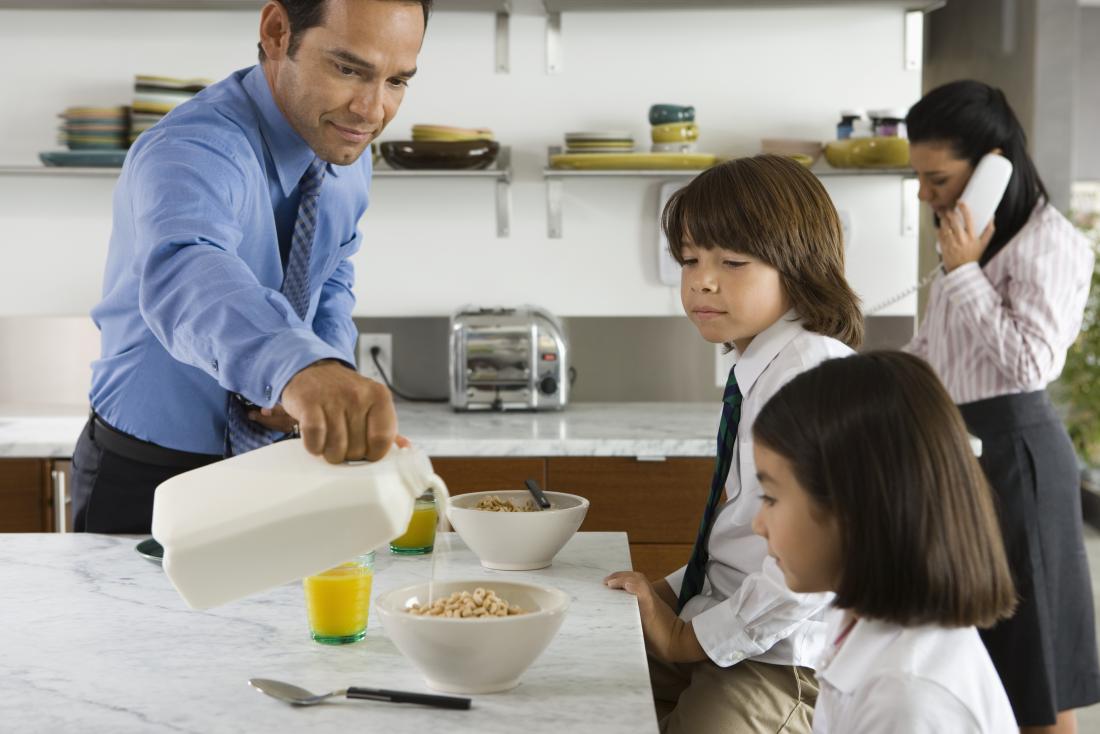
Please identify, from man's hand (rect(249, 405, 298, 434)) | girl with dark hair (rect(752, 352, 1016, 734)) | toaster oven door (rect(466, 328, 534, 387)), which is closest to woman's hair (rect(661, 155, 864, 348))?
girl with dark hair (rect(752, 352, 1016, 734))

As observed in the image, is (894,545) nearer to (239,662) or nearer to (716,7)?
(239,662)

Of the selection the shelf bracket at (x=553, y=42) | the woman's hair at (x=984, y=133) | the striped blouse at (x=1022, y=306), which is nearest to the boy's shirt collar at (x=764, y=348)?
the striped blouse at (x=1022, y=306)

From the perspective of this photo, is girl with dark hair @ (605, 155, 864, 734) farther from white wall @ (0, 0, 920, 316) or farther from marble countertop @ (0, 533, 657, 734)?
white wall @ (0, 0, 920, 316)

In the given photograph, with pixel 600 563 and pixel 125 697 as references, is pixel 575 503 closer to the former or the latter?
pixel 600 563

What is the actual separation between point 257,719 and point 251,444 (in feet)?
2.61

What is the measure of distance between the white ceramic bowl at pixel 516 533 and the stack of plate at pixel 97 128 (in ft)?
7.08

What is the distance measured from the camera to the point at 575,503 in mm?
1574

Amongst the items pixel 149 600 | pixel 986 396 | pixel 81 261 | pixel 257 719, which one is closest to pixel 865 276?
pixel 986 396

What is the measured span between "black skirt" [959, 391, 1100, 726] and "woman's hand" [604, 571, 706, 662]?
1.41 m

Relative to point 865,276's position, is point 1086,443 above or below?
below

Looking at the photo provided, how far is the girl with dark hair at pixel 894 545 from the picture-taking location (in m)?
1.04

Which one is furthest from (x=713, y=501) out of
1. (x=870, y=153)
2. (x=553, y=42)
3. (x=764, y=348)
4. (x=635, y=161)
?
(x=553, y=42)

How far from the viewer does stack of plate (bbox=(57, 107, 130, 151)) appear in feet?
10.5

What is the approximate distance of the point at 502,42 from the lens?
3.42m
